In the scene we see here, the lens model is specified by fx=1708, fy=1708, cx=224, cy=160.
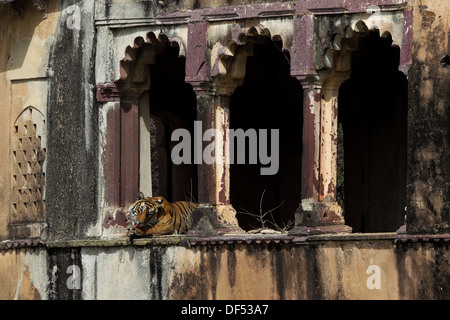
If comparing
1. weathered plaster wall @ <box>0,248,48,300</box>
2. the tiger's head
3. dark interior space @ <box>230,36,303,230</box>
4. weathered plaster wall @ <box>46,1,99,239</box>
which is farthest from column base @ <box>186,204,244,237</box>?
dark interior space @ <box>230,36,303,230</box>

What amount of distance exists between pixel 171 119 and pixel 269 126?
1350mm

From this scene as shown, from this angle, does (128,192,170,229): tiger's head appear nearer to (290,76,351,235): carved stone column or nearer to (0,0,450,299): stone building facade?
(0,0,450,299): stone building facade

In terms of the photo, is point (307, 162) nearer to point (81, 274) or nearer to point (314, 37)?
point (314, 37)

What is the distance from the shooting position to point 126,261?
18562mm

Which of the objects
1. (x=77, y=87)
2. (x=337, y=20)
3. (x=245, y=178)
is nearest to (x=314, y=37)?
(x=337, y=20)

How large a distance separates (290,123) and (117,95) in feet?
11.4

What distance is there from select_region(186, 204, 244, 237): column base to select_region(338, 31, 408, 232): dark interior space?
2909 mm

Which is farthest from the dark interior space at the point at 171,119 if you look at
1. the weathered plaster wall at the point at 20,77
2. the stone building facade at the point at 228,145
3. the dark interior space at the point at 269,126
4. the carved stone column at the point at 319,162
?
the carved stone column at the point at 319,162

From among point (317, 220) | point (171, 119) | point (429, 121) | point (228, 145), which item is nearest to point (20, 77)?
point (228, 145)

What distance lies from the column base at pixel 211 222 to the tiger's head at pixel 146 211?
66cm

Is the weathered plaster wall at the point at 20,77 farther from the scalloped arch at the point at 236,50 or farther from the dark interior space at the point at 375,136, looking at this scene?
the dark interior space at the point at 375,136

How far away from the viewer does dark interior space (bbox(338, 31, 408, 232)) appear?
67.5ft

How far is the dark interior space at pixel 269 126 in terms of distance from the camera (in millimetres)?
21672

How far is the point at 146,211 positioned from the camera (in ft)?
61.6
